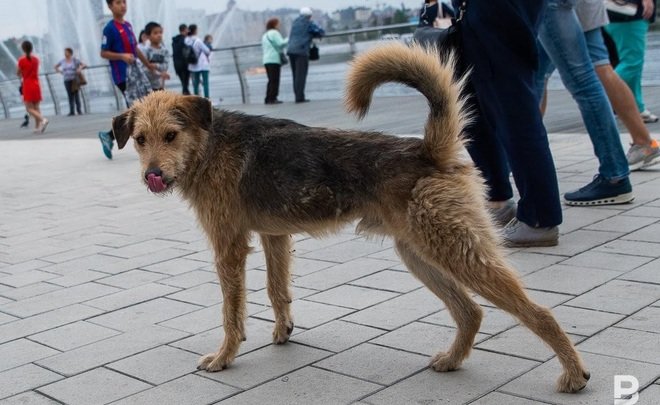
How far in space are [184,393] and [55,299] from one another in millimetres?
2020

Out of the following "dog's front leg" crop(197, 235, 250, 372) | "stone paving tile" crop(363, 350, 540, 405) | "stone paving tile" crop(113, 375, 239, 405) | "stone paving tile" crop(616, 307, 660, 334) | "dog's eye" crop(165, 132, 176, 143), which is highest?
"dog's eye" crop(165, 132, 176, 143)

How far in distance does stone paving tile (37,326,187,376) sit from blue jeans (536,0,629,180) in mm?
3318

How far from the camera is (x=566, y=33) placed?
5.96m

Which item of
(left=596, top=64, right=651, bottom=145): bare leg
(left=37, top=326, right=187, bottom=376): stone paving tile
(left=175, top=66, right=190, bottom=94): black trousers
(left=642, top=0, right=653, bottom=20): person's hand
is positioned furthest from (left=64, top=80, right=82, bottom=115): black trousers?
(left=37, top=326, right=187, bottom=376): stone paving tile

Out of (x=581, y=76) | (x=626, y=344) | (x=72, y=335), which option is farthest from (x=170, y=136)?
(x=581, y=76)

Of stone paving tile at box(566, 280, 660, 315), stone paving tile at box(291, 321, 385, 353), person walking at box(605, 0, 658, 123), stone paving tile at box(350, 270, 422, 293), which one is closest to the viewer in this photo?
stone paving tile at box(291, 321, 385, 353)

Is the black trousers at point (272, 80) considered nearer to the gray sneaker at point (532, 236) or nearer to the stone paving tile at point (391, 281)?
the gray sneaker at point (532, 236)

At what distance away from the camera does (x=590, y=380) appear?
3336mm

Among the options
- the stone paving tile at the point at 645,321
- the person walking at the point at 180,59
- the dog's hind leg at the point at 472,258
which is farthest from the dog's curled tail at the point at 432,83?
the person walking at the point at 180,59

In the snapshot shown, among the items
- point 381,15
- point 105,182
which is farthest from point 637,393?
point 381,15

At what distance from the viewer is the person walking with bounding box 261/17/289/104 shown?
2033cm

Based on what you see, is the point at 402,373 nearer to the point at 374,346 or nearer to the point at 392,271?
the point at 374,346

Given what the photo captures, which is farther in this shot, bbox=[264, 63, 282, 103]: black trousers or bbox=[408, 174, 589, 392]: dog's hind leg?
bbox=[264, 63, 282, 103]: black trousers

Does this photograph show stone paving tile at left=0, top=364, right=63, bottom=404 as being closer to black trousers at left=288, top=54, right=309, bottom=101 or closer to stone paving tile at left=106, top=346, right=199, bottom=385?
stone paving tile at left=106, top=346, right=199, bottom=385
